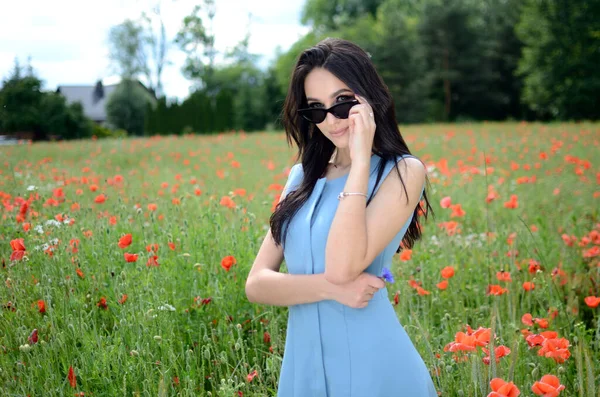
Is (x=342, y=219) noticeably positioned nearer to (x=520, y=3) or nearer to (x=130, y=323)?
(x=130, y=323)

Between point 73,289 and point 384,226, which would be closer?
point 384,226

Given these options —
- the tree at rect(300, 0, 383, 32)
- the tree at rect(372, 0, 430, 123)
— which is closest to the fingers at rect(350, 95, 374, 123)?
the tree at rect(372, 0, 430, 123)

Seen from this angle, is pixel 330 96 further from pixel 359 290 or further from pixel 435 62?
pixel 435 62

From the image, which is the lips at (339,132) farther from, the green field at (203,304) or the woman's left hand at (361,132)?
the green field at (203,304)

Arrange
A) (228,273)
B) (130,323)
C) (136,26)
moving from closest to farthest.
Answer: (130,323) → (228,273) → (136,26)

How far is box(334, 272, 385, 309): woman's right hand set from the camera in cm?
171

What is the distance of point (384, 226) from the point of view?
1.78 m

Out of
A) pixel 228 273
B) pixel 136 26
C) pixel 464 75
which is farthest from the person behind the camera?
pixel 464 75

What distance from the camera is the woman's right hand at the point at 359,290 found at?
5.63 feet

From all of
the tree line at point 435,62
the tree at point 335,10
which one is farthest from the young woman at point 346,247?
the tree at point 335,10

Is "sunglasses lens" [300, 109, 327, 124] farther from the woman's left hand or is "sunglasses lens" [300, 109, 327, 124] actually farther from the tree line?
the tree line

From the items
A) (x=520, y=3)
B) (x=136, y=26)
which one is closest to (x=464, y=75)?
(x=520, y=3)

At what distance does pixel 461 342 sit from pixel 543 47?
32.6 m

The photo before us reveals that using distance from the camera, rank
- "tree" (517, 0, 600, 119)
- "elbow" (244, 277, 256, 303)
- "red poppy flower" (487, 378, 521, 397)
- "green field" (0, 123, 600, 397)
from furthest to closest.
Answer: "tree" (517, 0, 600, 119), "green field" (0, 123, 600, 397), "elbow" (244, 277, 256, 303), "red poppy flower" (487, 378, 521, 397)
